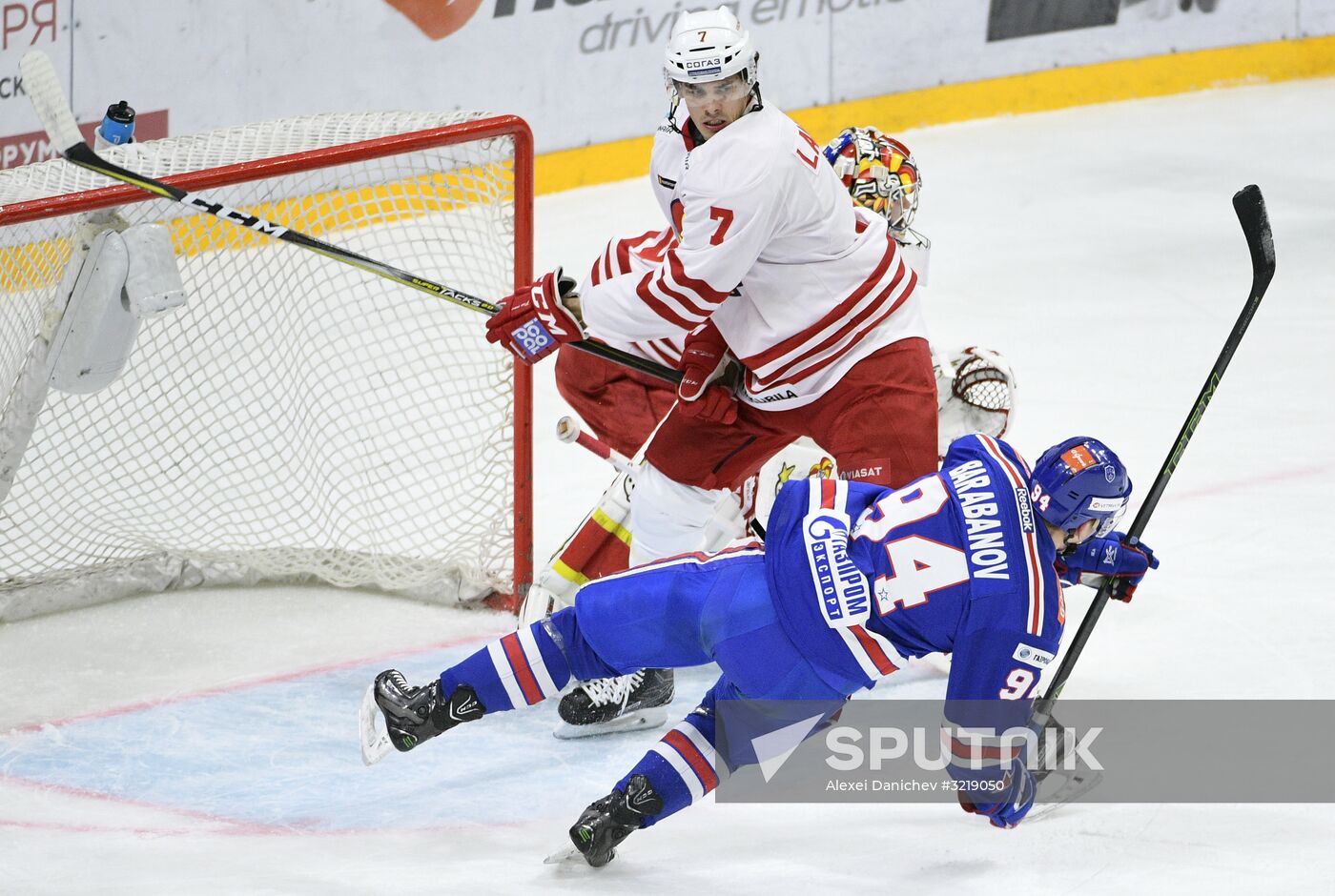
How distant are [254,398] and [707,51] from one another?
1544 millimetres

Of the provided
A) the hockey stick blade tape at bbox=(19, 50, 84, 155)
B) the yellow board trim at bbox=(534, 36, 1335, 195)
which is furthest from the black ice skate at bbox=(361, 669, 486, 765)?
the yellow board trim at bbox=(534, 36, 1335, 195)

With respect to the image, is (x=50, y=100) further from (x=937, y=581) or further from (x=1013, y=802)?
(x=1013, y=802)

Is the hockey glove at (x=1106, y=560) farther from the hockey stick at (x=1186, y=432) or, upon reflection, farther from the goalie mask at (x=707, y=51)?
the goalie mask at (x=707, y=51)

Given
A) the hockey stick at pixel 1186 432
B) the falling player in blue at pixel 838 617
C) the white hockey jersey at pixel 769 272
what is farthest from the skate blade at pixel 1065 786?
the white hockey jersey at pixel 769 272

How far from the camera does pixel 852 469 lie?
294 cm

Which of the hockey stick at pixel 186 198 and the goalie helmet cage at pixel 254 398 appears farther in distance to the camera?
the goalie helmet cage at pixel 254 398

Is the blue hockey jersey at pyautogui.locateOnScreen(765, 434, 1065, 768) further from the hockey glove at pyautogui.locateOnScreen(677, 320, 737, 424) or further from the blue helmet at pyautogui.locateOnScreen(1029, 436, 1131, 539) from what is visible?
the hockey glove at pyautogui.locateOnScreen(677, 320, 737, 424)

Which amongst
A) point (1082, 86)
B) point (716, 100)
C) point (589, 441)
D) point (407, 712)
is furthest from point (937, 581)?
point (1082, 86)

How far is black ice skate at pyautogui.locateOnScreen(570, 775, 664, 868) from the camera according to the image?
2533 mm

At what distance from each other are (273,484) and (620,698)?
1.18m

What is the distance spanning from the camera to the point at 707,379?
10.1 ft

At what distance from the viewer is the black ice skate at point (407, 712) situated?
8.54 feet

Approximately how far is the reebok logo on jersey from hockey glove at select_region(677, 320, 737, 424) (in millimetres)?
849

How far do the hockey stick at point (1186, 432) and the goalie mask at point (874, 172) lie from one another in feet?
2.00
